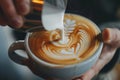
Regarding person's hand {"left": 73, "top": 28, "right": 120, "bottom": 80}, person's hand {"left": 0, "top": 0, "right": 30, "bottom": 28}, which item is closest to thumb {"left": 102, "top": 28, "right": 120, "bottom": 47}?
person's hand {"left": 73, "top": 28, "right": 120, "bottom": 80}

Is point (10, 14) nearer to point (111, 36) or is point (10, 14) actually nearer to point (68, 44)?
point (68, 44)

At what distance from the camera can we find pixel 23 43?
1.94 ft

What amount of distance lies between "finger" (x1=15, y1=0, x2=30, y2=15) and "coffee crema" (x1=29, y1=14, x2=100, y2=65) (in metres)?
0.13

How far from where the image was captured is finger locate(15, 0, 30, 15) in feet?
1.42

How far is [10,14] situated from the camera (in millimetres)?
456

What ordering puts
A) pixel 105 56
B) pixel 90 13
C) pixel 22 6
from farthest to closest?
pixel 90 13, pixel 105 56, pixel 22 6

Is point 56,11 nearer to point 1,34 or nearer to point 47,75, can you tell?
point 47,75

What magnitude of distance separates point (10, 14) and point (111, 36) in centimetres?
29

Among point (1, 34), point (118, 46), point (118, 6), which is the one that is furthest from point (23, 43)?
point (118, 6)

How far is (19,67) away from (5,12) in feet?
0.90

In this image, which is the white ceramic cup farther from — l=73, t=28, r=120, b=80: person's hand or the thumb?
l=73, t=28, r=120, b=80: person's hand

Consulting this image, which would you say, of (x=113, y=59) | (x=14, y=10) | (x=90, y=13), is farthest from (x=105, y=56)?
(x=14, y=10)

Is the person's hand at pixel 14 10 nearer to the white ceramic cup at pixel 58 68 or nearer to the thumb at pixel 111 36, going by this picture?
the white ceramic cup at pixel 58 68

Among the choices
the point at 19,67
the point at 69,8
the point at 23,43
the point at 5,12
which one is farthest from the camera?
the point at 69,8
